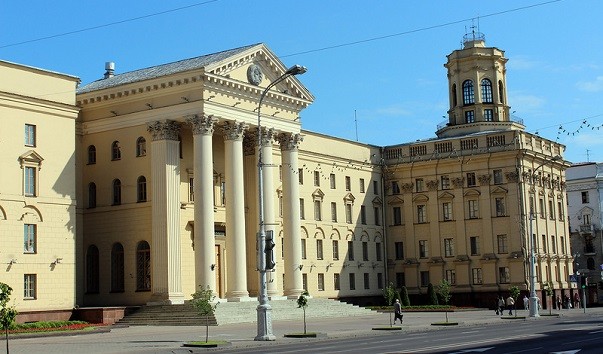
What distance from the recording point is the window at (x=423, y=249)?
8250 cm

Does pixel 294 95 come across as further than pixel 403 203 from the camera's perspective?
No

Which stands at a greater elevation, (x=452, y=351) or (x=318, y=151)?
(x=318, y=151)

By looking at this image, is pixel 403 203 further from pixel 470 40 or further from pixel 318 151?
pixel 470 40

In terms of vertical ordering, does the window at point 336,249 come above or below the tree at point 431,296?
above

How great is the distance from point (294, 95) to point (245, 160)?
18.9ft

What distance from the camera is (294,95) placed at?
65.4 metres

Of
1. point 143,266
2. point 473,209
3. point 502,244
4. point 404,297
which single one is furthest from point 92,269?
point 502,244

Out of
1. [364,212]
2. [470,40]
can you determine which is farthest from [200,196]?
[470,40]

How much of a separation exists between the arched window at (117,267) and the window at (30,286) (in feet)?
29.1

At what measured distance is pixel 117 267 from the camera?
59750 mm

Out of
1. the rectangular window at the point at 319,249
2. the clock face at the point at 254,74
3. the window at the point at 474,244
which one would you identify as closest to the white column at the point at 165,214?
the clock face at the point at 254,74

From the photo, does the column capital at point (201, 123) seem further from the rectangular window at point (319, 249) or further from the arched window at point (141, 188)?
the rectangular window at point (319, 249)

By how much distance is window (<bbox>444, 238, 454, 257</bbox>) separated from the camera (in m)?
81.0

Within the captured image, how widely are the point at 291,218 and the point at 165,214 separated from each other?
10956 millimetres
